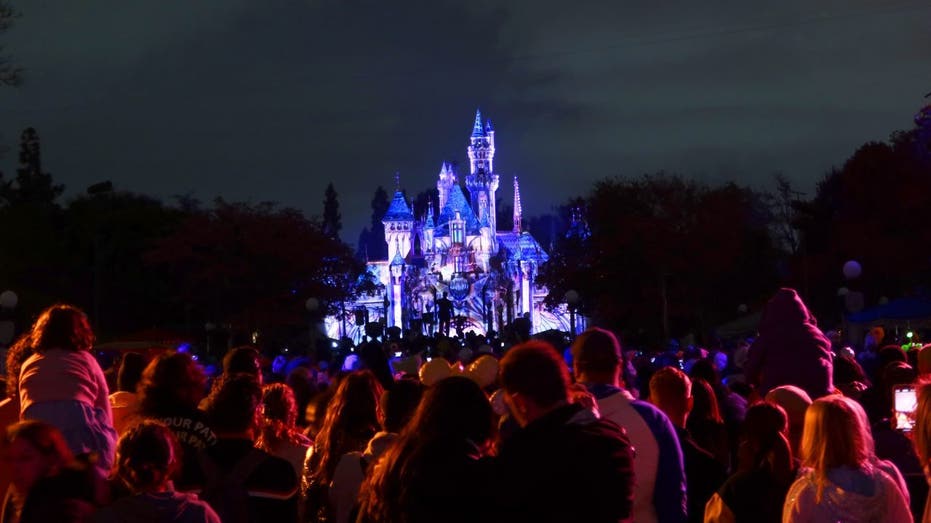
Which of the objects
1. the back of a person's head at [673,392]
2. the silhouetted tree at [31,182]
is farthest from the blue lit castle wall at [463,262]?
the back of a person's head at [673,392]

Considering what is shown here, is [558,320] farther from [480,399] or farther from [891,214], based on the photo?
[480,399]

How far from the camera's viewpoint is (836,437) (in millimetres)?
Result: 5852

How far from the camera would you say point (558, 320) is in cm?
12062

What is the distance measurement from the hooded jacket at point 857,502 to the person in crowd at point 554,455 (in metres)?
1.09

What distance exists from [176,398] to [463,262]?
11935 cm

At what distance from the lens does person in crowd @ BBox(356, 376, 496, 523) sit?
492cm

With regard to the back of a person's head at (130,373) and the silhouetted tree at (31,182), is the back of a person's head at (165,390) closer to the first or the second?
the back of a person's head at (130,373)

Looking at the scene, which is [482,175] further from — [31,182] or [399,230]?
[31,182]

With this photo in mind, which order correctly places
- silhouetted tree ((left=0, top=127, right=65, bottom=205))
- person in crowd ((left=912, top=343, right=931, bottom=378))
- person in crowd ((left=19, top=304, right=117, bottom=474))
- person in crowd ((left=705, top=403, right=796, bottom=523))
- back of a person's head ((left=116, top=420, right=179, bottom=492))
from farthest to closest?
1. silhouetted tree ((left=0, top=127, right=65, bottom=205))
2. person in crowd ((left=912, top=343, right=931, bottom=378))
3. person in crowd ((left=19, top=304, right=117, bottom=474))
4. person in crowd ((left=705, top=403, right=796, bottom=523))
5. back of a person's head ((left=116, top=420, right=179, bottom=492))

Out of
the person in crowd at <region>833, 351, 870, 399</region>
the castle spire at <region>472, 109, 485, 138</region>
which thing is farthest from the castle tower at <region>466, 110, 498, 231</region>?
the person in crowd at <region>833, 351, 870, 399</region>

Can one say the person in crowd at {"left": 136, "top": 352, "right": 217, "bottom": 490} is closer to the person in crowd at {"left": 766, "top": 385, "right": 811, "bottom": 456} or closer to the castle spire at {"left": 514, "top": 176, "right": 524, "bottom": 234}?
the person in crowd at {"left": 766, "top": 385, "right": 811, "bottom": 456}

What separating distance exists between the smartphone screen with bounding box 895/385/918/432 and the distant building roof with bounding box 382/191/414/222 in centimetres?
12935

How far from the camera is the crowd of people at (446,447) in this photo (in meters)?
5.00

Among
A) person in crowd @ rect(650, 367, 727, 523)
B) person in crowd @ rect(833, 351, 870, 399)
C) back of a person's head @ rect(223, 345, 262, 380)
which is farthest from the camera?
person in crowd @ rect(833, 351, 870, 399)
